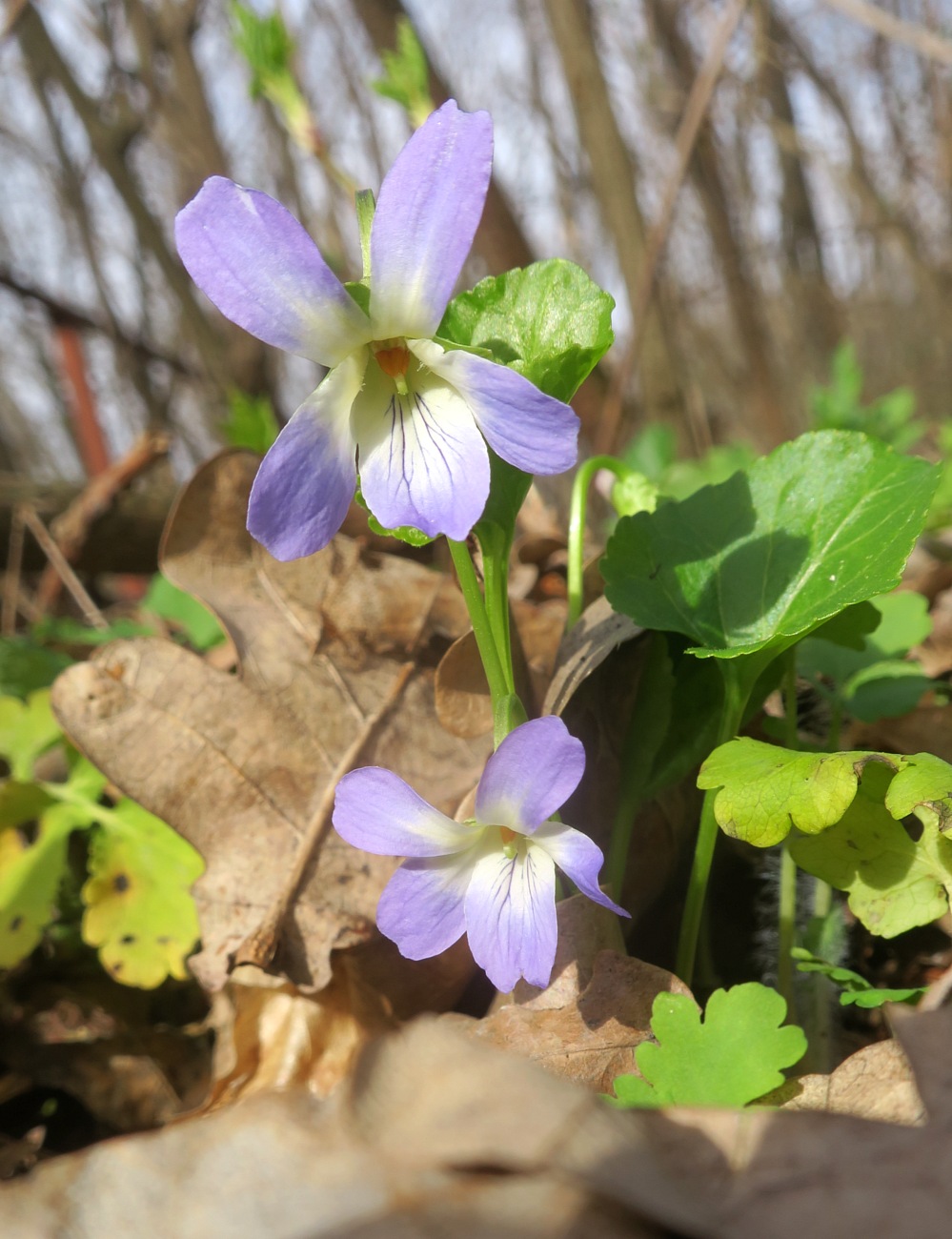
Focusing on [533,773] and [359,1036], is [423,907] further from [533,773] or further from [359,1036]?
[359,1036]

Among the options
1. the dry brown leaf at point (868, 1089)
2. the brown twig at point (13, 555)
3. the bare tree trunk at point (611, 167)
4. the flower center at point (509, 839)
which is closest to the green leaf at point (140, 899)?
the flower center at point (509, 839)

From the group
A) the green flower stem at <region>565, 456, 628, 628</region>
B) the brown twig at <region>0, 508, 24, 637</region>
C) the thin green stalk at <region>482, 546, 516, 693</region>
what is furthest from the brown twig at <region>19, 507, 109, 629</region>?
the thin green stalk at <region>482, 546, 516, 693</region>

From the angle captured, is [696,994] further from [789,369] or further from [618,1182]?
[789,369]

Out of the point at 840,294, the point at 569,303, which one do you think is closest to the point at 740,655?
the point at 569,303

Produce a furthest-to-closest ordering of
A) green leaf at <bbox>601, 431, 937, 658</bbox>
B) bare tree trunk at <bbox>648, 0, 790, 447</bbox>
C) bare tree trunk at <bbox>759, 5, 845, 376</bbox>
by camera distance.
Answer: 1. bare tree trunk at <bbox>759, 5, 845, 376</bbox>
2. bare tree trunk at <bbox>648, 0, 790, 447</bbox>
3. green leaf at <bbox>601, 431, 937, 658</bbox>

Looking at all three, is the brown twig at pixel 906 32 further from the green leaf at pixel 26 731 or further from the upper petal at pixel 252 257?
the green leaf at pixel 26 731

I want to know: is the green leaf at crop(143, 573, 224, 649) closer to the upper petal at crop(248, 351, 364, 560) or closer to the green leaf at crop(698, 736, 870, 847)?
the upper petal at crop(248, 351, 364, 560)
